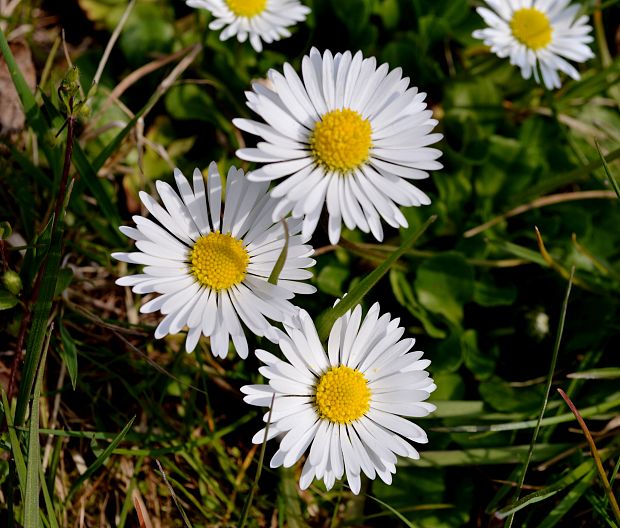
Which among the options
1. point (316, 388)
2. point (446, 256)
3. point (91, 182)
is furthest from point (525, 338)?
point (91, 182)

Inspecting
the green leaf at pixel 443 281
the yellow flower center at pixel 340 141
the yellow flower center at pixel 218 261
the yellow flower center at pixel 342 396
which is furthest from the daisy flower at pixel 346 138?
the green leaf at pixel 443 281

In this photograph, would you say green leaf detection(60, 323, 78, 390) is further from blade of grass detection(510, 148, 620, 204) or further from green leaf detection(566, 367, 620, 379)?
blade of grass detection(510, 148, 620, 204)

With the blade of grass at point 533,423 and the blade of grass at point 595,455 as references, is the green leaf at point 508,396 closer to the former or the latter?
the blade of grass at point 533,423

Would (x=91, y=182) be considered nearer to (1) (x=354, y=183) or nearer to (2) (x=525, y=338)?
(1) (x=354, y=183)

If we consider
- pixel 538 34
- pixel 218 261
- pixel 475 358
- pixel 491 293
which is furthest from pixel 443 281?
pixel 538 34

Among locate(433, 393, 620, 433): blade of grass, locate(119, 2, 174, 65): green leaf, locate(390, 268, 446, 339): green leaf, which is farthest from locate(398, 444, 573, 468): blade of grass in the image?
locate(119, 2, 174, 65): green leaf

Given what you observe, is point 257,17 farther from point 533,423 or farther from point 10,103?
point 533,423

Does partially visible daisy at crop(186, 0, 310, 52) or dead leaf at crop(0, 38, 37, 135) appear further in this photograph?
dead leaf at crop(0, 38, 37, 135)
